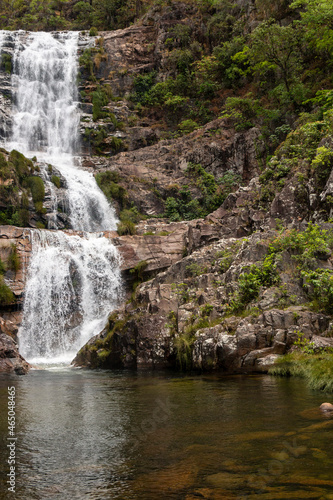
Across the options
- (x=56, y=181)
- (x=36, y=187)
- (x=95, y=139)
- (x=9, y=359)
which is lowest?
(x=9, y=359)

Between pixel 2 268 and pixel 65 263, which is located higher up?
pixel 65 263

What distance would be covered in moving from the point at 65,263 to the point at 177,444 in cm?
1827

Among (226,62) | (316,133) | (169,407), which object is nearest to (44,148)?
(226,62)

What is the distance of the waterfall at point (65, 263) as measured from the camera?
21.0 m

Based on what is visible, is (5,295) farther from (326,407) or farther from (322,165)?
(326,407)

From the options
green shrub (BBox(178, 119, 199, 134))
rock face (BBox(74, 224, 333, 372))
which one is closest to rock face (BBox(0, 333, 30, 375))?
rock face (BBox(74, 224, 333, 372))

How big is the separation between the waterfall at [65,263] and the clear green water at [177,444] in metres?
11.5

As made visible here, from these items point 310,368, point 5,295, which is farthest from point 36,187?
Answer: point 310,368

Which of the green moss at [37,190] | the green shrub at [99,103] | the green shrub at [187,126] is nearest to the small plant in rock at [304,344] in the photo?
the green moss at [37,190]

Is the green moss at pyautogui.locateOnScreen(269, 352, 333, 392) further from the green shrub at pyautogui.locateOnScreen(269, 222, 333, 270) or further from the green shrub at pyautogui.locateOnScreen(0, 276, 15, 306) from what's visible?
the green shrub at pyautogui.locateOnScreen(0, 276, 15, 306)

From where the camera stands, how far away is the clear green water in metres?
3.99

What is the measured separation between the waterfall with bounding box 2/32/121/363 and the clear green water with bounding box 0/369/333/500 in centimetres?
1145

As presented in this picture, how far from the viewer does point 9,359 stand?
1531 centimetres

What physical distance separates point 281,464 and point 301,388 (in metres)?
4.63
